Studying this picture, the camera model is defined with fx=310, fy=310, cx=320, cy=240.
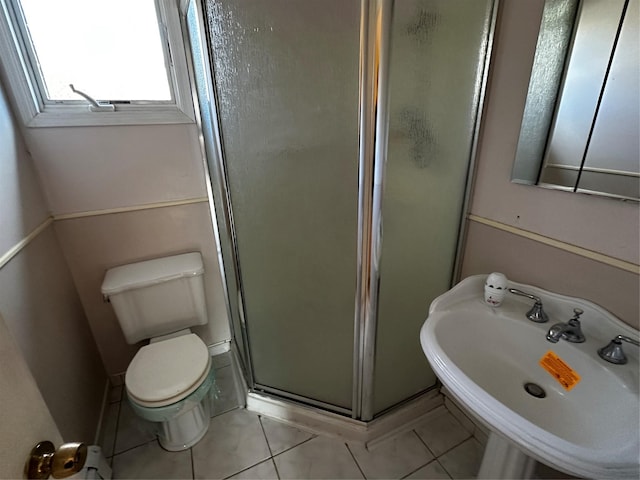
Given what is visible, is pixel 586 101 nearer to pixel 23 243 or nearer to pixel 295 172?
pixel 295 172

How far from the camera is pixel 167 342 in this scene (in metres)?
1.47

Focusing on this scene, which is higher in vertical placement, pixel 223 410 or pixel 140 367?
pixel 140 367

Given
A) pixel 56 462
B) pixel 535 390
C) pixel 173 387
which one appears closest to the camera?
pixel 56 462

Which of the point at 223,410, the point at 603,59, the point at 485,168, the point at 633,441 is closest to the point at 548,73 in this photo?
the point at 603,59

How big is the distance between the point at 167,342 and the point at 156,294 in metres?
0.24

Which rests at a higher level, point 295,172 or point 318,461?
point 295,172

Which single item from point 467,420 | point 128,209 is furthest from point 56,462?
point 467,420

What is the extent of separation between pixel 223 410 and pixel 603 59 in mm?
1989

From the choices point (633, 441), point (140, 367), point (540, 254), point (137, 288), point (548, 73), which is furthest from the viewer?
point (137, 288)

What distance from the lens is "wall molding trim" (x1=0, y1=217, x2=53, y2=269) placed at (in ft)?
3.20

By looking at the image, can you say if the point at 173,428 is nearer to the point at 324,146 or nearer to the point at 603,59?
the point at 324,146

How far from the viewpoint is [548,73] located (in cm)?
91

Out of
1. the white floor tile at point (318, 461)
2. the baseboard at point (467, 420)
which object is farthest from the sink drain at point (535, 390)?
the white floor tile at point (318, 461)

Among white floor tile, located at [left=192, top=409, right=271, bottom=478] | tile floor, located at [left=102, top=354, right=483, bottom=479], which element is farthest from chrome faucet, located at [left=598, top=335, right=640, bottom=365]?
white floor tile, located at [left=192, top=409, right=271, bottom=478]
